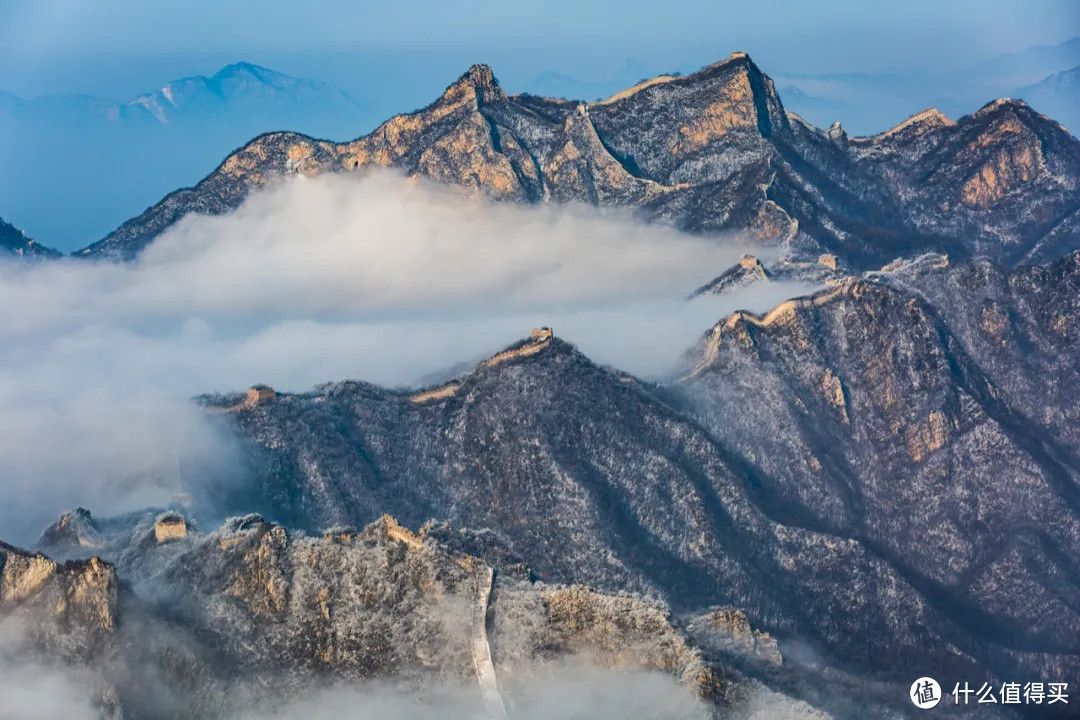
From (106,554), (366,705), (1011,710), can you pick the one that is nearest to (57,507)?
(106,554)

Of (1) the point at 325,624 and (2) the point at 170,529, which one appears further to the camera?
(2) the point at 170,529

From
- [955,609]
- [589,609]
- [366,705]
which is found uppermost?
[955,609]

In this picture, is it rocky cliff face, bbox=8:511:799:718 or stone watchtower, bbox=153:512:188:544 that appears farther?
stone watchtower, bbox=153:512:188:544

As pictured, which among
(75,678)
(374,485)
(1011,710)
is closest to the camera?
(75,678)

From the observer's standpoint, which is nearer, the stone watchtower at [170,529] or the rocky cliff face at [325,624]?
the rocky cliff face at [325,624]

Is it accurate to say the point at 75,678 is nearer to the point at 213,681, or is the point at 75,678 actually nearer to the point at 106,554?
the point at 213,681

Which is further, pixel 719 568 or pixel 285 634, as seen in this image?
pixel 719 568

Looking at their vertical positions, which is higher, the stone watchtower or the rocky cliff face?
the stone watchtower

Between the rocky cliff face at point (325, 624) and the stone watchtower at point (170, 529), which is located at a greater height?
the stone watchtower at point (170, 529)

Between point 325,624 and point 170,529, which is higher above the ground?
point 170,529

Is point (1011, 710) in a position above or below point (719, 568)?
below

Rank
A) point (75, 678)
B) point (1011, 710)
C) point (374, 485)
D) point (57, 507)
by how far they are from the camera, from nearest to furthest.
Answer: point (75, 678) → point (1011, 710) → point (57, 507) → point (374, 485)
